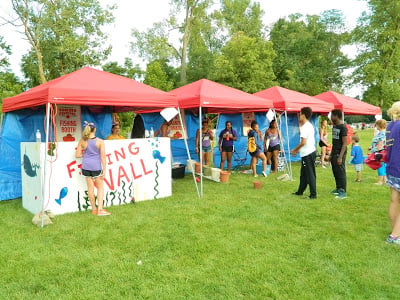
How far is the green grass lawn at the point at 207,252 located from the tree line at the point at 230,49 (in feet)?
44.1

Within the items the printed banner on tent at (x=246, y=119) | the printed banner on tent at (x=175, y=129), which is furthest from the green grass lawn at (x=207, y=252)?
the printed banner on tent at (x=246, y=119)

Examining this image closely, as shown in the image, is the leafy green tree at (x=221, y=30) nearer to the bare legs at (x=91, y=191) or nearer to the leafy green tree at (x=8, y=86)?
the leafy green tree at (x=8, y=86)

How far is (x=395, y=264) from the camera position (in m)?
3.37

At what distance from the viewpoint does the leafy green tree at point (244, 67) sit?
1189 inches

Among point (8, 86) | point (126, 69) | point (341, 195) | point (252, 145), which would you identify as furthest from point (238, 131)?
point (126, 69)

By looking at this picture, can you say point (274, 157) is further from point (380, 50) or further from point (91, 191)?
point (380, 50)

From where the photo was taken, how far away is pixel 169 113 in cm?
604

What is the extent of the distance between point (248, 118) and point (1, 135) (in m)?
7.14

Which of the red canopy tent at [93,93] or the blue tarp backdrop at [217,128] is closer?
the red canopy tent at [93,93]

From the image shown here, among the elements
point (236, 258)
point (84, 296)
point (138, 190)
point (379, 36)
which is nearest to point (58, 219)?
point (138, 190)

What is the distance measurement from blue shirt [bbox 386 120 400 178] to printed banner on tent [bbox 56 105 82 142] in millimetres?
6233

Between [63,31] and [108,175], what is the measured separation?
2071 centimetres

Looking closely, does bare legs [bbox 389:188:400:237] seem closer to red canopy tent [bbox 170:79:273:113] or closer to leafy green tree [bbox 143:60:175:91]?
red canopy tent [bbox 170:79:273:113]

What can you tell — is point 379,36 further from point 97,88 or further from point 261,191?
point 97,88
